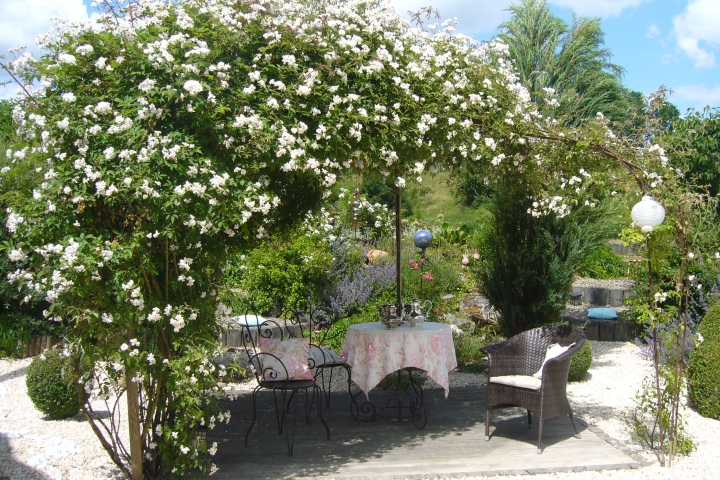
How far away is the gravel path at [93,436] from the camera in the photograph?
416 centimetres

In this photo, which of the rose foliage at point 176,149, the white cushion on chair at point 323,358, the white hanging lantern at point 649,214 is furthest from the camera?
the white cushion on chair at point 323,358

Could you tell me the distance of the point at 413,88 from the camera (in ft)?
13.6

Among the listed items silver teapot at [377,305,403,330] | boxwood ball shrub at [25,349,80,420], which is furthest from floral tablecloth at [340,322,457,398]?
boxwood ball shrub at [25,349,80,420]

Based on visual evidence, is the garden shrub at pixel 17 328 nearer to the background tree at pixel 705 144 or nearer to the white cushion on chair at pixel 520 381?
the white cushion on chair at pixel 520 381

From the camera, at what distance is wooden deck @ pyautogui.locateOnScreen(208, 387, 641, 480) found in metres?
4.21

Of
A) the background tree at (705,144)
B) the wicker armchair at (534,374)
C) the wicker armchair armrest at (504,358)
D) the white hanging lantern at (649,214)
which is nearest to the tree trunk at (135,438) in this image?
the wicker armchair at (534,374)

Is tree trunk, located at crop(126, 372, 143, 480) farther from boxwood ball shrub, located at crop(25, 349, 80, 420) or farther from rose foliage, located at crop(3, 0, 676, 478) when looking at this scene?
boxwood ball shrub, located at crop(25, 349, 80, 420)

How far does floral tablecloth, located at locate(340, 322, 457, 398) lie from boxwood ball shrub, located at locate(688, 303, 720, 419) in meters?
2.13

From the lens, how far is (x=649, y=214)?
13.5ft

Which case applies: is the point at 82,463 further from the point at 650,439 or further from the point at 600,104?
the point at 600,104

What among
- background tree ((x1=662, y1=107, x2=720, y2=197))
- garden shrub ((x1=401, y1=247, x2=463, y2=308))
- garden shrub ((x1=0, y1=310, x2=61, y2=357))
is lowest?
garden shrub ((x1=0, y1=310, x2=61, y2=357))

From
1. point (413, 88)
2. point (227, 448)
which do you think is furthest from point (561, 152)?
point (227, 448)

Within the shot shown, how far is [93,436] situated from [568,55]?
12.1 meters

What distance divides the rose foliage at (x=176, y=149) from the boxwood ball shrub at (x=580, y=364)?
3487 mm
